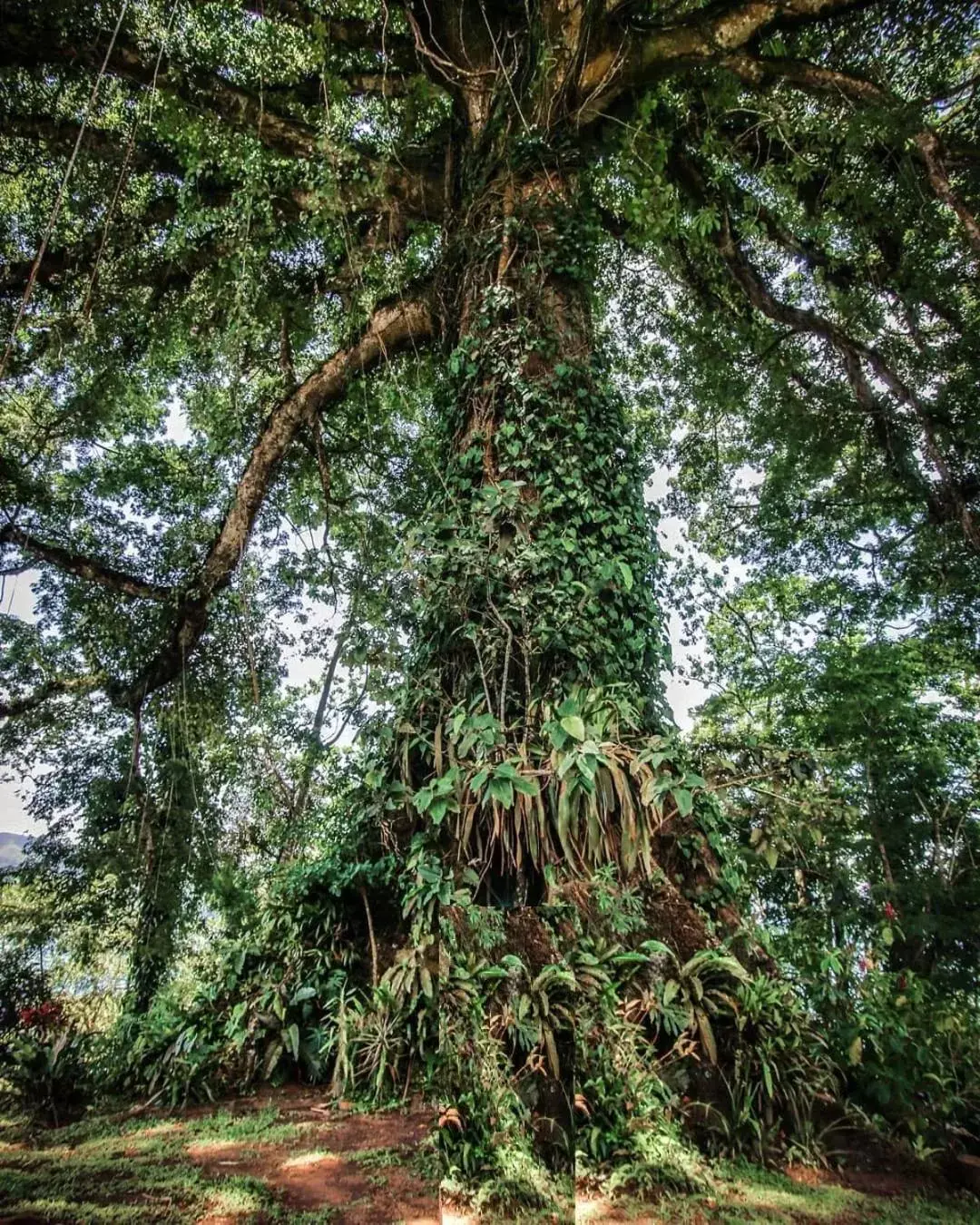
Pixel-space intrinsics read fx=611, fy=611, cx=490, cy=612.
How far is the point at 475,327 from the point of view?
11.0 ft

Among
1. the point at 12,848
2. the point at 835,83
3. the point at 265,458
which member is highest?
the point at 835,83

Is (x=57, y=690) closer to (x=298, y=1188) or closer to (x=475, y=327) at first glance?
(x=475, y=327)

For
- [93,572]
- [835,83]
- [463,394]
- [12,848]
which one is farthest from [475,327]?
[12,848]

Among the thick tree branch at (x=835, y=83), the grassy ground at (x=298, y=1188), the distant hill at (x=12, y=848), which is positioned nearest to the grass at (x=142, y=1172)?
the grassy ground at (x=298, y=1188)

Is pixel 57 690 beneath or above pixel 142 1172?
above

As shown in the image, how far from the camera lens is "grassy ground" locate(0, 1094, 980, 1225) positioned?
134cm

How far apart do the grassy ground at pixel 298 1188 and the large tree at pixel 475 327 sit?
0.78 meters

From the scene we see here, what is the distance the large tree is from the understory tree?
0.03 metres

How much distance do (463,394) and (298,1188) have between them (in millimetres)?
3170

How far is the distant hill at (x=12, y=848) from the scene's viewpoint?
3.49 meters

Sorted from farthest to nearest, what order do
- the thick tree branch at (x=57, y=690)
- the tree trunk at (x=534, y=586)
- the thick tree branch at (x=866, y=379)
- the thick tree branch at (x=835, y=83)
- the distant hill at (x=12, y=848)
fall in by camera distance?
1. the thick tree branch at (x=866, y=379)
2. the thick tree branch at (x=57, y=690)
3. the thick tree branch at (x=835, y=83)
4. the distant hill at (x=12, y=848)
5. the tree trunk at (x=534, y=586)

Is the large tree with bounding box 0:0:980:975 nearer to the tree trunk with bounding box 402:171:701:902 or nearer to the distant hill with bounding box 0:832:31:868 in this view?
the tree trunk with bounding box 402:171:701:902

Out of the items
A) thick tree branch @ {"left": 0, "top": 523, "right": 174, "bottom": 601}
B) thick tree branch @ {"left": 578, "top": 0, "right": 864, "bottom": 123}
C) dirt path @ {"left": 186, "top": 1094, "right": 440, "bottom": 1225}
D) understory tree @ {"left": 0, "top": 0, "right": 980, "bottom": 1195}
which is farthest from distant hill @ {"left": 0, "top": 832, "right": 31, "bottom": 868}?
thick tree branch @ {"left": 578, "top": 0, "right": 864, "bottom": 123}

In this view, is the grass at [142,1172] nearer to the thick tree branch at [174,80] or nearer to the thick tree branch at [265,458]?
the thick tree branch at [265,458]
